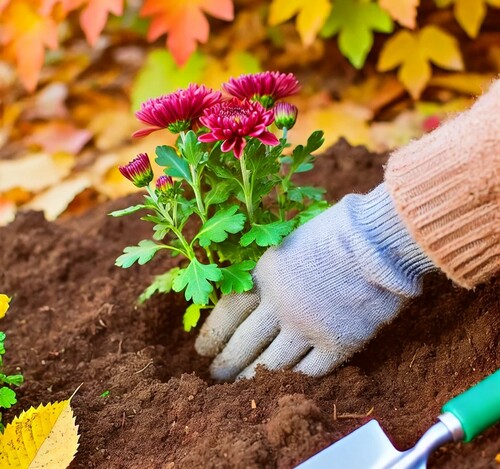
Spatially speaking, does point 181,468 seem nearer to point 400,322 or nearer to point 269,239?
point 269,239

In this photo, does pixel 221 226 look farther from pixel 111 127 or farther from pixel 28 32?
pixel 111 127

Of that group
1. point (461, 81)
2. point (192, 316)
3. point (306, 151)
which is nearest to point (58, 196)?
point (192, 316)

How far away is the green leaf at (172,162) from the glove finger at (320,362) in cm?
42

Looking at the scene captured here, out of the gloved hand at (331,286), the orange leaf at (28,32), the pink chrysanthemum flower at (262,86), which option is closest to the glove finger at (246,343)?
the gloved hand at (331,286)

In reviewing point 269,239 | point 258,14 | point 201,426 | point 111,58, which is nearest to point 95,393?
point 201,426

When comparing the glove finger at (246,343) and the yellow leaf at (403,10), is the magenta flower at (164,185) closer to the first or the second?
the glove finger at (246,343)

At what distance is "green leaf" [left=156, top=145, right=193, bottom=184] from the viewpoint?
1314mm

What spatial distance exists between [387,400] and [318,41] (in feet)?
5.97

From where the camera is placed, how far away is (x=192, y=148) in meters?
1.26

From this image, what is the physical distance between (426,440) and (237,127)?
578 mm

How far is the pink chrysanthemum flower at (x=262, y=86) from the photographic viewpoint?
53.2 inches

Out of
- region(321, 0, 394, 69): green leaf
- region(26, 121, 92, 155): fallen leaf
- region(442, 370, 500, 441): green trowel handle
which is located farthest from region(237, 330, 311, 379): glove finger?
region(26, 121, 92, 155): fallen leaf

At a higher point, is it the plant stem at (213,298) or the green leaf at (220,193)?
the green leaf at (220,193)

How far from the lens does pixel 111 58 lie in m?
3.11
